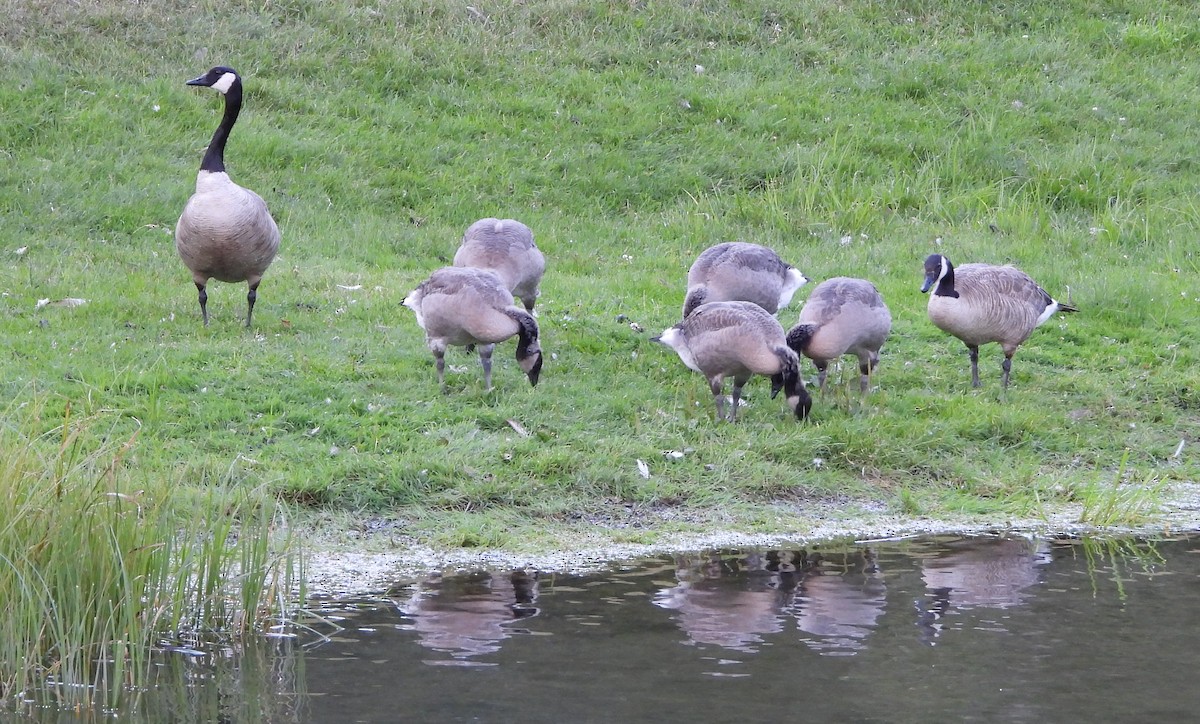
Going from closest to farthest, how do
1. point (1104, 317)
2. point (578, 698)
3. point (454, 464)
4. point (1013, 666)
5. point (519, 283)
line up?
1. point (578, 698)
2. point (1013, 666)
3. point (454, 464)
4. point (519, 283)
5. point (1104, 317)

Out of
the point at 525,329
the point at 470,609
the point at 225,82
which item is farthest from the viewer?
the point at 225,82

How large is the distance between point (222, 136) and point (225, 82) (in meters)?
0.94

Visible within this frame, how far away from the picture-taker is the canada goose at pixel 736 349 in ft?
31.4

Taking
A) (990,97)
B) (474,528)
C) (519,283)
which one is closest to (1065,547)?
(474,528)

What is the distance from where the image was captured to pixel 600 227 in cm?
1553

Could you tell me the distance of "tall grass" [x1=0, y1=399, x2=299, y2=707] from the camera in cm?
549

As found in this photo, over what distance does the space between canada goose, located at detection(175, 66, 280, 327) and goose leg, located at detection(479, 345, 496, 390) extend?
2.28 meters

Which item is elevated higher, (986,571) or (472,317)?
(472,317)

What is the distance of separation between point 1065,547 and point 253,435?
5.01 meters

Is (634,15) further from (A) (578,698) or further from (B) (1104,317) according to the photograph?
(A) (578,698)

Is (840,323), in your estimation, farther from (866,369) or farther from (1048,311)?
(1048,311)

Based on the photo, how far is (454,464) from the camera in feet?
28.8

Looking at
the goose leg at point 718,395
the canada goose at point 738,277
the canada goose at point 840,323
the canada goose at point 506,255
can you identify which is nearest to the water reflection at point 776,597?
the goose leg at point 718,395

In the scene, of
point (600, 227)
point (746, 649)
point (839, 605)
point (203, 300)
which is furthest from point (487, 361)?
point (600, 227)
